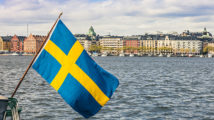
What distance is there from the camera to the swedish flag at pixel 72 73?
6.43 meters

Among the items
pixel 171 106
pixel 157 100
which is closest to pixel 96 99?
pixel 171 106

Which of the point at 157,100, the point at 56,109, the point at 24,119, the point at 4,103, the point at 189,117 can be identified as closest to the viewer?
the point at 4,103

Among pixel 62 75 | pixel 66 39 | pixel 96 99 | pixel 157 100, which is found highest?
pixel 66 39

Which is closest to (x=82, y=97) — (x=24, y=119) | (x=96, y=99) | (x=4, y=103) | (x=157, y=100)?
(x=96, y=99)

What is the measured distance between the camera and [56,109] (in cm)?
1698

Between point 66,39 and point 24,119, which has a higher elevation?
point 66,39

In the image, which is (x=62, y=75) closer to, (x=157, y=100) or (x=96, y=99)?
(x=96, y=99)

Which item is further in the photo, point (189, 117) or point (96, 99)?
point (189, 117)

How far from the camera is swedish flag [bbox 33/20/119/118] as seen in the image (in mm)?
6426

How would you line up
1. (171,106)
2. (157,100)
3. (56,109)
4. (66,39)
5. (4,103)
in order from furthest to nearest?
(157,100), (171,106), (56,109), (66,39), (4,103)

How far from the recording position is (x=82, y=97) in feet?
22.0

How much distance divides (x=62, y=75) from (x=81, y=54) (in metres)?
0.48

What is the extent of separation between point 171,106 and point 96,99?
12.2 metres

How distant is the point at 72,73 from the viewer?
262 inches
